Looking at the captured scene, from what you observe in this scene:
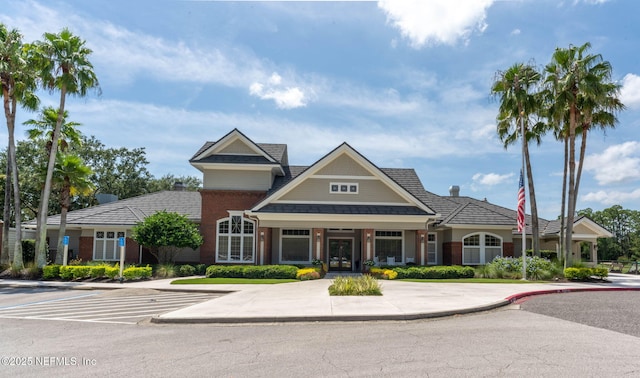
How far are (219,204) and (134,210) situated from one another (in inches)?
250

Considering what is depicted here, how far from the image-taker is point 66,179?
25.2 metres

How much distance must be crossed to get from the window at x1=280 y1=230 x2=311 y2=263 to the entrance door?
1409 mm

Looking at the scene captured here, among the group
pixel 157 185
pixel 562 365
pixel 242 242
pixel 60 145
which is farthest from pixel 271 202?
pixel 157 185

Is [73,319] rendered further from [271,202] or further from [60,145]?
[60,145]

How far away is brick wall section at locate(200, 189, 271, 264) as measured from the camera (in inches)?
1072

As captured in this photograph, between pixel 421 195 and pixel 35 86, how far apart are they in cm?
2312

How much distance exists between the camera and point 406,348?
7.72 m

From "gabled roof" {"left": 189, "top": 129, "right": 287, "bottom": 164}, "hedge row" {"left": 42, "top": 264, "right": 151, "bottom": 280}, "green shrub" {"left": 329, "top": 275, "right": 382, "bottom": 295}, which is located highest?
"gabled roof" {"left": 189, "top": 129, "right": 287, "bottom": 164}

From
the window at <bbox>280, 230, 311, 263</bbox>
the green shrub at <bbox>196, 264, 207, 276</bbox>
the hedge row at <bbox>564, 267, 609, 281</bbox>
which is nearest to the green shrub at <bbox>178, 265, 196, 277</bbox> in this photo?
the green shrub at <bbox>196, 264, 207, 276</bbox>

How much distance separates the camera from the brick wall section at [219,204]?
27219mm

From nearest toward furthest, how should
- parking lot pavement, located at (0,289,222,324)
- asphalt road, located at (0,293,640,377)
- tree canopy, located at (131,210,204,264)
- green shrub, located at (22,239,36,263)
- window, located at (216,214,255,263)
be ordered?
1. asphalt road, located at (0,293,640,377)
2. parking lot pavement, located at (0,289,222,324)
3. tree canopy, located at (131,210,204,264)
4. window, located at (216,214,255,263)
5. green shrub, located at (22,239,36,263)

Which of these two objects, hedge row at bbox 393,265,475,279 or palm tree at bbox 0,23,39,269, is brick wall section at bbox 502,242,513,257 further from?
palm tree at bbox 0,23,39,269

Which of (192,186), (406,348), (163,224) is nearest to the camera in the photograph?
(406,348)

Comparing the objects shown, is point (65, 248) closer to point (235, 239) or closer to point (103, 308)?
point (235, 239)
